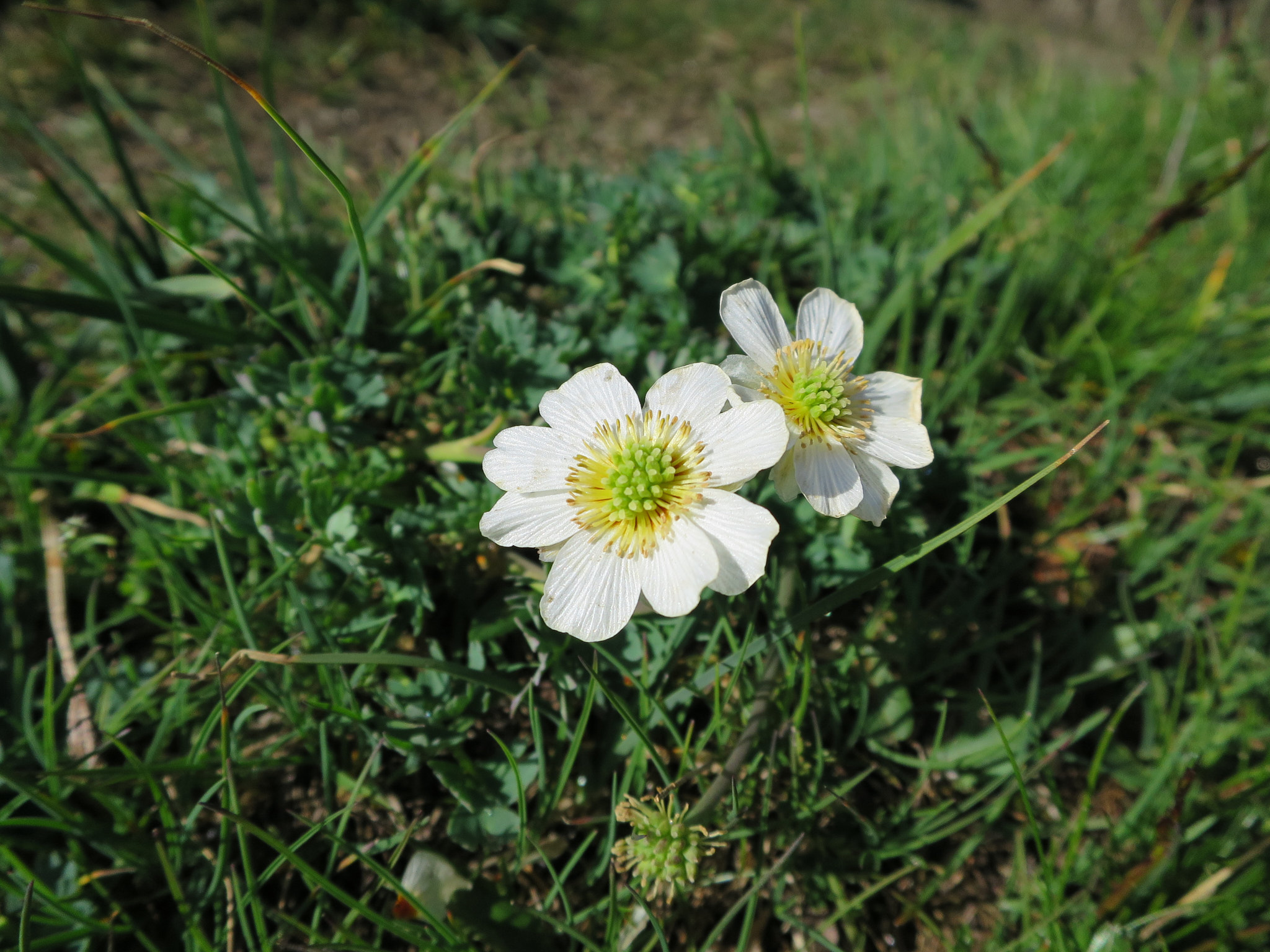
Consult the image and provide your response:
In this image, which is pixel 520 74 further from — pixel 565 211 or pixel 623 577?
pixel 623 577

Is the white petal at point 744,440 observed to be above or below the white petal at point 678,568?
above

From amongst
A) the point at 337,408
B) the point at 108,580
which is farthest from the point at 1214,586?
the point at 108,580

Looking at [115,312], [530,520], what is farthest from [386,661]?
[115,312]

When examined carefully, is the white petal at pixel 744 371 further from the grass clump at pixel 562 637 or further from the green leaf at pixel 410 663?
the green leaf at pixel 410 663

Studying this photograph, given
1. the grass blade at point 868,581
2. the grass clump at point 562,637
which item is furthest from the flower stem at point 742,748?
the grass blade at point 868,581

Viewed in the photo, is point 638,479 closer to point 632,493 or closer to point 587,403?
point 632,493

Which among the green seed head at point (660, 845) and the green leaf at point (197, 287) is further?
the green leaf at point (197, 287)
